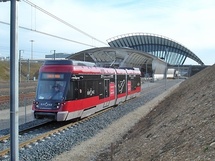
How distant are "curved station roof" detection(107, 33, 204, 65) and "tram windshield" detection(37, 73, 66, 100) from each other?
414ft

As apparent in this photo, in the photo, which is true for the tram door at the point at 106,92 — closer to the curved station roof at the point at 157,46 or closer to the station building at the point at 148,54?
the station building at the point at 148,54

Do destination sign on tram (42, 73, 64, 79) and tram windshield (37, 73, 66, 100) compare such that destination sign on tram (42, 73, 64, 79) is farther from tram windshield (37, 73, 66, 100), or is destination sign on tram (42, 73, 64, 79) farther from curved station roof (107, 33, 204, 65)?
curved station roof (107, 33, 204, 65)

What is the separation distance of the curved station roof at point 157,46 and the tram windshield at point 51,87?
414 feet

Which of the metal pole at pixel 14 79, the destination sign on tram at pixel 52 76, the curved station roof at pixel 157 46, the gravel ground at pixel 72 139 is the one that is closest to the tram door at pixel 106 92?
the gravel ground at pixel 72 139

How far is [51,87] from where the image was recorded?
53.7 ft

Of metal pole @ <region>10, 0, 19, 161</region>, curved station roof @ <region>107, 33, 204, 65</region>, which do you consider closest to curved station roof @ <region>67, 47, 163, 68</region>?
curved station roof @ <region>107, 33, 204, 65</region>

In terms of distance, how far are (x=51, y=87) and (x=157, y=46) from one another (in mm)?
139252

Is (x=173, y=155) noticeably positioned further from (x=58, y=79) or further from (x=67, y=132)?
(x=58, y=79)

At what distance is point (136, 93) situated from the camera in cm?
3472

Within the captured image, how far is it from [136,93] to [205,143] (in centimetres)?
2788

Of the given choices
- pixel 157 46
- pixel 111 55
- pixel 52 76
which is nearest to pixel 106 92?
pixel 52 76

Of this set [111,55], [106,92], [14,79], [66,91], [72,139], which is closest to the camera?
[14,79]

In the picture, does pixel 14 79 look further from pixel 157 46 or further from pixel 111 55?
pixel 157 46

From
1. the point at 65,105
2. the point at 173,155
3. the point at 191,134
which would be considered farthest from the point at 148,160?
the point at 65,105
